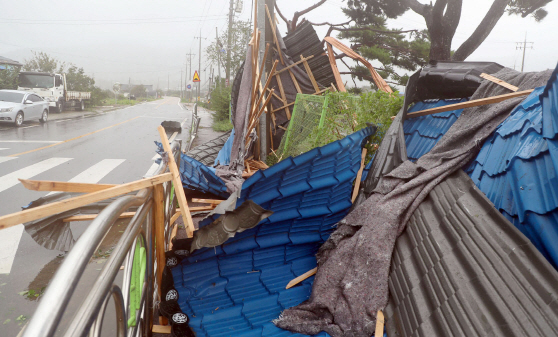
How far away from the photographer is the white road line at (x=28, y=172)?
6.87 meters

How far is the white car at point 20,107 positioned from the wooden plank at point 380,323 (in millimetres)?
16628

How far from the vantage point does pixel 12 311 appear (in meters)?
3.19

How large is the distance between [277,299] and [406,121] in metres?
2.74

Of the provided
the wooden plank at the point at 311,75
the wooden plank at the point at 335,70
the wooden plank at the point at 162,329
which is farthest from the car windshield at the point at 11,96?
the wooden plank at the point at 162,329

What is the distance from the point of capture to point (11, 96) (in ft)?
51.1

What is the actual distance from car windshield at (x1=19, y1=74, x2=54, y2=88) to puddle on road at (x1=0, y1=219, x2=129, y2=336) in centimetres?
1983

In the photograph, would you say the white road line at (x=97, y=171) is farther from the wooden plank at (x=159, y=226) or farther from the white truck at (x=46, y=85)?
the white truck at (x=46, y=85)

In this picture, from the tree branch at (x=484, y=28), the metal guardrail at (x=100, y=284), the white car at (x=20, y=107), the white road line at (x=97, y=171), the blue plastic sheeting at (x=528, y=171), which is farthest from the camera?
the white car at (x=20, y=107)

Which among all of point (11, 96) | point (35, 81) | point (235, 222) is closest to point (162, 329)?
point (235, 222)

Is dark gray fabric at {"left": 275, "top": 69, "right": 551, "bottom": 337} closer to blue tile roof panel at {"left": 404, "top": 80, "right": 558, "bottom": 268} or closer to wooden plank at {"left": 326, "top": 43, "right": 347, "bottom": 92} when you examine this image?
blue tile roof panel at {"left": 404, "top": 80, "right": 558, "bottom": 268}

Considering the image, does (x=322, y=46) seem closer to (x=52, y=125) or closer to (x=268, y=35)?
(x=268, y=35)

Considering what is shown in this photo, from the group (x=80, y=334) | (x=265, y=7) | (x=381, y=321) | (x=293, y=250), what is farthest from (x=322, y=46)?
(x=80, y=334)

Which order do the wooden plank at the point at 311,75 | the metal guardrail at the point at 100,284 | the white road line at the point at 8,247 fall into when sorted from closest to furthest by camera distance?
the metal guardrail at the point at 100,284, the white road line at the point at 8,247, the wooden plank at the point at 311,75

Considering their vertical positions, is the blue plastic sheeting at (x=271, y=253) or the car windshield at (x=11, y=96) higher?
the car windshield at (x=11, y=96)
